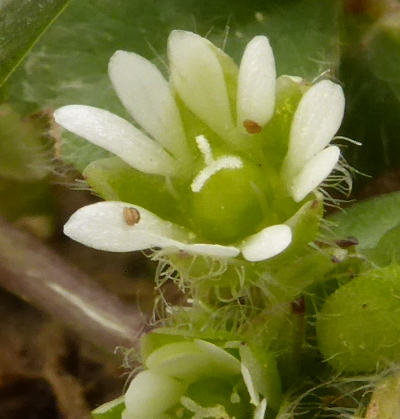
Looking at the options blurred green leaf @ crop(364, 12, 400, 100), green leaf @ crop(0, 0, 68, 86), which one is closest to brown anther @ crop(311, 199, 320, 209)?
green leaf @ crop(0, 0, 68, 86)

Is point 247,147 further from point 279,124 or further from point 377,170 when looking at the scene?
point 377,170

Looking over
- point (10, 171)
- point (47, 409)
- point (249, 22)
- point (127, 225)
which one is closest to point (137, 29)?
point (249, 22)

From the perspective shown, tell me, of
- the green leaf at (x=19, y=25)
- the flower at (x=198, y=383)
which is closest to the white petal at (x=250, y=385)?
the flower at (x=198, y=383)

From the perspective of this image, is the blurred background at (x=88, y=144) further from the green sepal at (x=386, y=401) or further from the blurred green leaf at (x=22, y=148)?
the green sepal at (x=386, y=401)

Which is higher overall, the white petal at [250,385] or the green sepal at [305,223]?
the green sepal at [305,223]

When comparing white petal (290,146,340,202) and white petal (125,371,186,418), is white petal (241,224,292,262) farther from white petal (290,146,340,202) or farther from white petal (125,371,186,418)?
white petal (125,371,186,418)

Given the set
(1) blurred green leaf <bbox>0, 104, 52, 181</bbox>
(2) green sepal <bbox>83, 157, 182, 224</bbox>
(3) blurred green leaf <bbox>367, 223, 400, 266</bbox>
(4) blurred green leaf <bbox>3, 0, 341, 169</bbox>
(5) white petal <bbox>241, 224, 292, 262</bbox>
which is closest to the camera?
(5) white petal <bbox>241, 224, 292, 262</bbox>

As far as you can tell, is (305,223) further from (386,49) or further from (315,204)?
(386,49)
